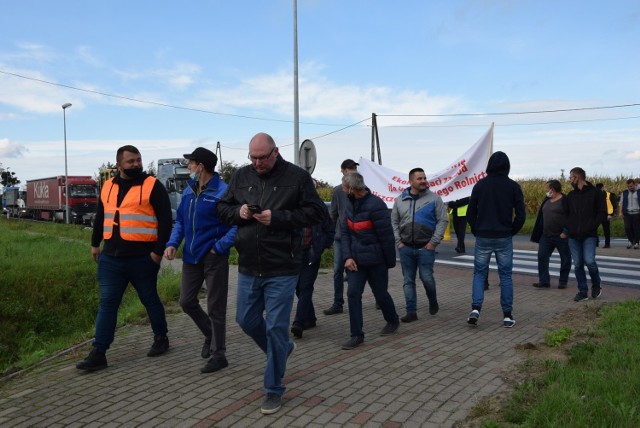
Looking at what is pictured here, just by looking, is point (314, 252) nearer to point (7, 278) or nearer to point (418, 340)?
point (418, 340)

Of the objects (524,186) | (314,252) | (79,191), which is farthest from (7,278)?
(79,191)

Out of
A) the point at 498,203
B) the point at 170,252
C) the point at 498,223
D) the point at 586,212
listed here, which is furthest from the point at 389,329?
the point at 586,212

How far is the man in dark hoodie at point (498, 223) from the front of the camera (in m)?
7.00

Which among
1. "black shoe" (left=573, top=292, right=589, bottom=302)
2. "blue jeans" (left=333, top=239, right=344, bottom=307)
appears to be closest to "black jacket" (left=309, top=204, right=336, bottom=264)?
"blue jeans" (left=333, top=239, right=344, bottom=307)

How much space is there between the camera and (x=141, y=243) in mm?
5547

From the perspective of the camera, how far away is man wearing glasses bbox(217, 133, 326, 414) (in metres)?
4.37

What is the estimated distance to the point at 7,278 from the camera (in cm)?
1201

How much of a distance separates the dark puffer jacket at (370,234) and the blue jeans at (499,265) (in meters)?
1.35

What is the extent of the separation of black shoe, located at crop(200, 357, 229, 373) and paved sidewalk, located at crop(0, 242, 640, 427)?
88mm

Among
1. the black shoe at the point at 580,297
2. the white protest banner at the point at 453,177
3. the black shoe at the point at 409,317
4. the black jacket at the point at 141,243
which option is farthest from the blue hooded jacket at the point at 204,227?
the white protest banner at the point at 453,177

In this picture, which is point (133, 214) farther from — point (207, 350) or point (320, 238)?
point (320, 238)

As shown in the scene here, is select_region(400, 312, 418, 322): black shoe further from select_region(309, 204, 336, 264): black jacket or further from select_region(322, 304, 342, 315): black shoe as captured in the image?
select_region(309, 204, 336, 264): black jacket

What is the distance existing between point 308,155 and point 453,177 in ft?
10.3

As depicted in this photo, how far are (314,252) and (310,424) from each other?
9.61ft
